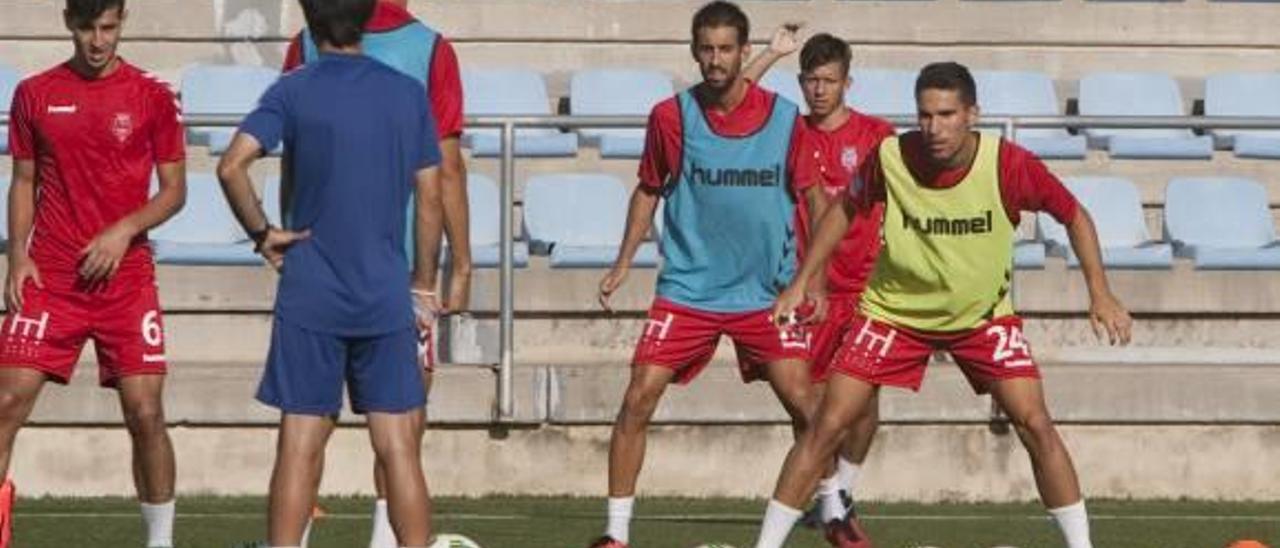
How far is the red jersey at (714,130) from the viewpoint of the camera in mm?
13891

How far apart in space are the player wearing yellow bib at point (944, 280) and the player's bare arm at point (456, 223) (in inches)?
56.8

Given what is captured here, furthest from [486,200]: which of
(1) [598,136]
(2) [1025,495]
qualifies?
(2) [1025,495]

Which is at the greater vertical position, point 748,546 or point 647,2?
point 647,2

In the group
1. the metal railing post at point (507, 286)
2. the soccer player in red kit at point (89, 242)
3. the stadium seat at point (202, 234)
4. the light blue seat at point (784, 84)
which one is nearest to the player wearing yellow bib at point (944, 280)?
the soccer player in red kit at point (89, 242)

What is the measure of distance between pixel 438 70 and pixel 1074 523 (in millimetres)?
2771

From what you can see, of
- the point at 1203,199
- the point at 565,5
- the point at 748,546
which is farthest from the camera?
the point at 565,5

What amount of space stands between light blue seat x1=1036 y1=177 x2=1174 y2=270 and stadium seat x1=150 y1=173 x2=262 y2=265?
4159 mm

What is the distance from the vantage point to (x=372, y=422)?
1034cm

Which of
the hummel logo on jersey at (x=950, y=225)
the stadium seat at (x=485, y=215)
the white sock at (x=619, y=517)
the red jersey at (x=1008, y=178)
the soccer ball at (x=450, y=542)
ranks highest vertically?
the red jersey at (x=1008, y=178)

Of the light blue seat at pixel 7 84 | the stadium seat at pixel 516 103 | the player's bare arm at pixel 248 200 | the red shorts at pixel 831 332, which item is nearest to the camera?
the player's bare arm at pixel 248 200

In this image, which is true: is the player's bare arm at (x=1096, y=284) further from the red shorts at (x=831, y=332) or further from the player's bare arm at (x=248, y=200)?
the player's bare arm at (x=248, y=200)

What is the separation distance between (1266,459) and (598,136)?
4.33 meters

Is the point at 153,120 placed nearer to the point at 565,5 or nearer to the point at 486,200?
the point at 486,200

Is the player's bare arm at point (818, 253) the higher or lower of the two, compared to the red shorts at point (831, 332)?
higher
